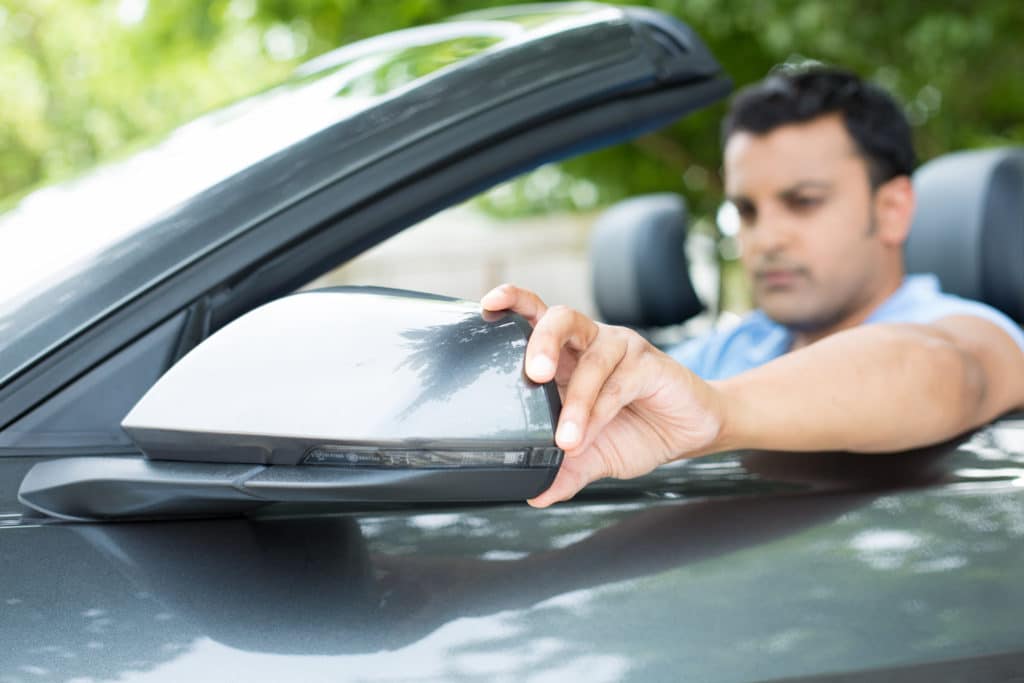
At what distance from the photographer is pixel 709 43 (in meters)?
6.59

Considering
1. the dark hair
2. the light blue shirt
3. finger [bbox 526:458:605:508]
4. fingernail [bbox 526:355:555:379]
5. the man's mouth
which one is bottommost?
the light blue shirt

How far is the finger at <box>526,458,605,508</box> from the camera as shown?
3.29 feet

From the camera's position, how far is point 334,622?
0.94 metres

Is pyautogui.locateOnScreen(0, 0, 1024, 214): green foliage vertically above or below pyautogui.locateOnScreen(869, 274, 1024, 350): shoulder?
above

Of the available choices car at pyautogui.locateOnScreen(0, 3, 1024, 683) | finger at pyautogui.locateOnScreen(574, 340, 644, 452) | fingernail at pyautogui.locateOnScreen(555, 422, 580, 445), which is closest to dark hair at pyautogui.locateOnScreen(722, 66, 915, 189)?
car at pyautogui.locateOnScreen(0, 3, 1024, 683)

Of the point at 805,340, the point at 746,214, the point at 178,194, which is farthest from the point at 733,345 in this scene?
the point at 178,194

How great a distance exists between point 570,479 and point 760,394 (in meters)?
0.31

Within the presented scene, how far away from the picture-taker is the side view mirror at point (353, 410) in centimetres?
85

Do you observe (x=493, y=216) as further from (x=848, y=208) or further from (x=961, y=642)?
(x=961, y=642)

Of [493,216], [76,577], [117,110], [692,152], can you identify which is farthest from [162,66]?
[117,110]

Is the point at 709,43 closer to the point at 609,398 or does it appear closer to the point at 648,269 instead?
the point at 648,269

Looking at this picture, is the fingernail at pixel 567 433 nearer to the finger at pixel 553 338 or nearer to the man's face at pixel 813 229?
the finger at pixel 553 338

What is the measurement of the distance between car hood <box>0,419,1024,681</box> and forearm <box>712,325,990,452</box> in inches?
3.5

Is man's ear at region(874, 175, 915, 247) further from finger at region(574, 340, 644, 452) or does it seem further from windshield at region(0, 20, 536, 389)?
finger at region(574, 340, 644, 452)
